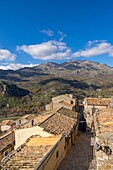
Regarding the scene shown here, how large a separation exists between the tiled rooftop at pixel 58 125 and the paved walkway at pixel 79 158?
1903 millimetres

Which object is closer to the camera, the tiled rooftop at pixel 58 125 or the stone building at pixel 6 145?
the tiled rooftop at pixel 58 125

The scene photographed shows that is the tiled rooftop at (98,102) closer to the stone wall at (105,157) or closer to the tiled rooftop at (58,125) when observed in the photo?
the tiled rooftop at (58,125)

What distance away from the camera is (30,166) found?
10.7m

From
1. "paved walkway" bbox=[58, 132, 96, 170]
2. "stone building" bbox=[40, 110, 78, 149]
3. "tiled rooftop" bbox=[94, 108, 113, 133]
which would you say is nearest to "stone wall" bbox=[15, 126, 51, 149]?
"stone building" bbox=[40, 110, 78, 149]

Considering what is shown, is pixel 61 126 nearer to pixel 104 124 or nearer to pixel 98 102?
pixel 104 124

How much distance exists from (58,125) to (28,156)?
909cm

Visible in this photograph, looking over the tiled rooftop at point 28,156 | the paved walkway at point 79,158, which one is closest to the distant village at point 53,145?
the tiled rooftop at point 28,156

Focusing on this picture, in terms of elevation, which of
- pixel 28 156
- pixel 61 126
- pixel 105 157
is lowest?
pixel 28 156

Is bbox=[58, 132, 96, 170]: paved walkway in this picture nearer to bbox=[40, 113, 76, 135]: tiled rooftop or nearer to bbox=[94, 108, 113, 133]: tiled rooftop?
→ bbox=[40, 113, 76, 135]: tiled rooftop

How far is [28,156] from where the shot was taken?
12086 millimetres

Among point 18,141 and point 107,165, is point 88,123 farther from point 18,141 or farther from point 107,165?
point 107,165

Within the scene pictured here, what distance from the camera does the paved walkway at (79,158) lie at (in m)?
14.9

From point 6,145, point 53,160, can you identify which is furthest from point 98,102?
point 53,160

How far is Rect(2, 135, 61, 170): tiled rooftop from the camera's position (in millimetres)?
10903
